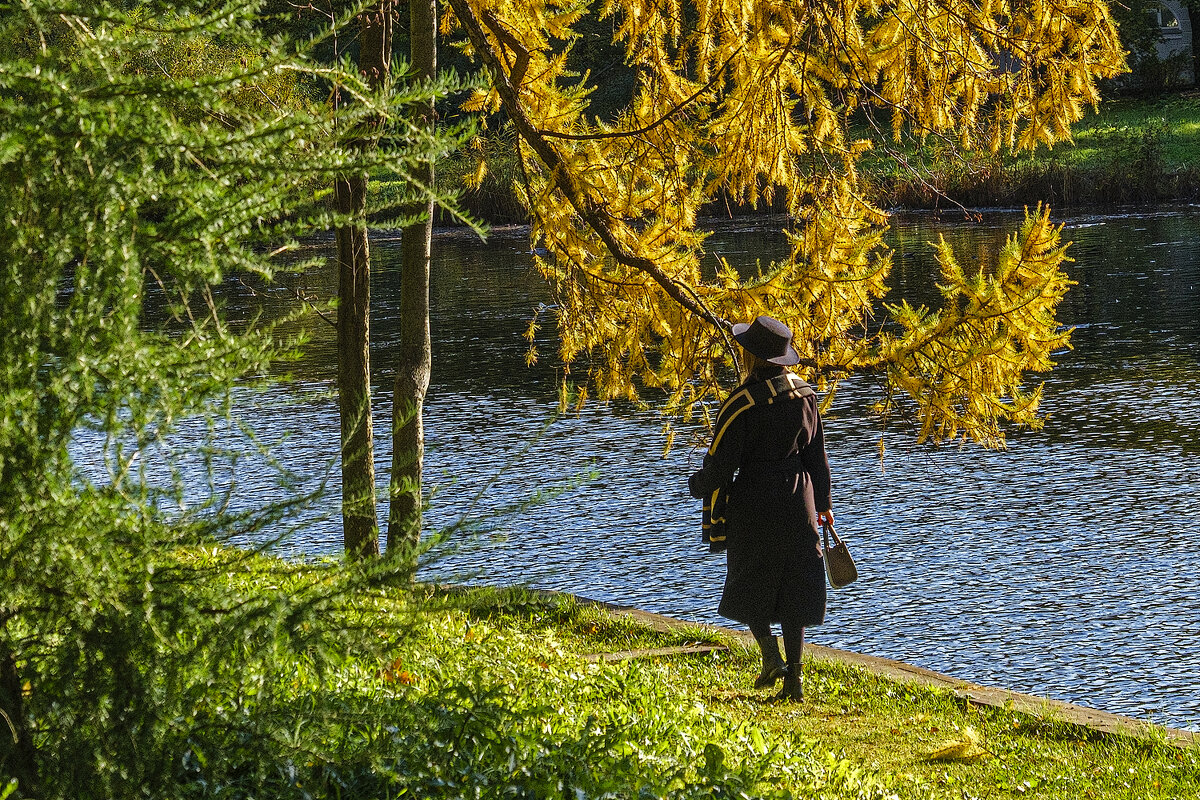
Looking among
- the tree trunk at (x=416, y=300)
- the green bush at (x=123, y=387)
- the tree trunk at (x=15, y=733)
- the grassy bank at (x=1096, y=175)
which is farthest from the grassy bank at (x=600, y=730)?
the grassy bank at (x=1096, y=175)

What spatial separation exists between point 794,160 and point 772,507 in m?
1.99

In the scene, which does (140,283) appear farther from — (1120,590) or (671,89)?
(1120,590)

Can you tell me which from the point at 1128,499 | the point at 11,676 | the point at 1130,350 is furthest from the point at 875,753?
the point at 1130,350

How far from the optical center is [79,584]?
2730 mm

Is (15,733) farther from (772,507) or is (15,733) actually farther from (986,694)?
(986,694)

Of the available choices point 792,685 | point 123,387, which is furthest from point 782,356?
point 123,387

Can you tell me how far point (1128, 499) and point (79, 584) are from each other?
365 inches

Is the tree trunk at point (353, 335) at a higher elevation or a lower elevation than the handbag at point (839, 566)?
higher

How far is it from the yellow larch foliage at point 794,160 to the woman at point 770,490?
77 cm

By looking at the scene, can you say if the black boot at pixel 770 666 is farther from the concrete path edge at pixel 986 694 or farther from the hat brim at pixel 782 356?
the hat brim at pixel 782 356

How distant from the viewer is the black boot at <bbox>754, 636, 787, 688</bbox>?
6.29 meters

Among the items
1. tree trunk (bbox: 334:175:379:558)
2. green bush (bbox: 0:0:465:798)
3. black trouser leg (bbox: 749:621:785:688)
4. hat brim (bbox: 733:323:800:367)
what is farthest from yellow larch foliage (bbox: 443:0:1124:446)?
green bush (bbox: 0:0:465:798)

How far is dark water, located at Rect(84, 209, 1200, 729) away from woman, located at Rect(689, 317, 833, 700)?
753 mm

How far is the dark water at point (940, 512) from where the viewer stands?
24.3 ft
